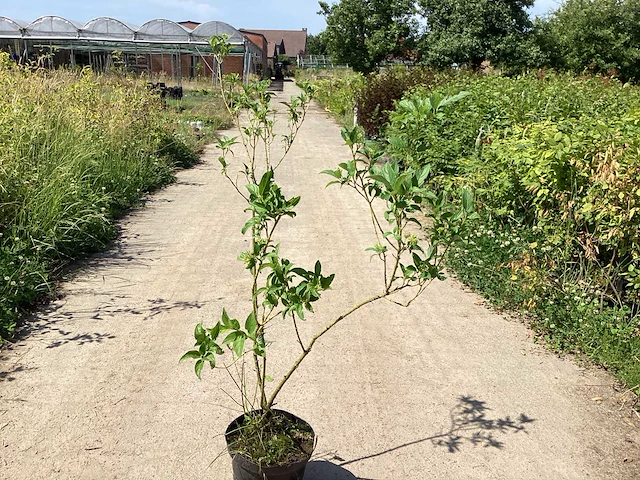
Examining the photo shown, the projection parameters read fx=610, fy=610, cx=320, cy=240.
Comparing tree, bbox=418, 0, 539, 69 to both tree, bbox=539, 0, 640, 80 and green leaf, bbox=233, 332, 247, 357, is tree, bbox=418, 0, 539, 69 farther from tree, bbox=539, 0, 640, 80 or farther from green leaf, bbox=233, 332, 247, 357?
green leaf, bbox=233, 332, 247, 357

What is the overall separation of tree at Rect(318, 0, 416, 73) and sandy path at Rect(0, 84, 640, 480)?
26944mm

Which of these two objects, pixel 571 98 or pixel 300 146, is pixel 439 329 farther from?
pixel 300 146

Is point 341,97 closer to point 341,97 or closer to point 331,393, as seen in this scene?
point 341,97

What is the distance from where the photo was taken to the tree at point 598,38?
29.7 m

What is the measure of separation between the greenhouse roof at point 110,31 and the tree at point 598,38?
52.9 ft

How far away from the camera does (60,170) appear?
6359 millimetres

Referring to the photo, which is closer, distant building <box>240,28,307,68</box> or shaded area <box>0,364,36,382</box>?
shaded area <box>0,364,36,382</box>

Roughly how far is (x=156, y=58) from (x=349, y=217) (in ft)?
104

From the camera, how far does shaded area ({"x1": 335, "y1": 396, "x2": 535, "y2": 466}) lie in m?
3.32

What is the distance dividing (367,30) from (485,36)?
5841 mm

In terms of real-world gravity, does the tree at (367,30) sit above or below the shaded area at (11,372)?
above

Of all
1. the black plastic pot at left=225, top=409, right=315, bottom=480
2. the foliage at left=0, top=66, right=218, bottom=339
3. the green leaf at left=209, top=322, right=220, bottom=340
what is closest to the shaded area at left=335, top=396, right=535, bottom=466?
the black plastic pot at left=225, top=409, right=315, bottom=480

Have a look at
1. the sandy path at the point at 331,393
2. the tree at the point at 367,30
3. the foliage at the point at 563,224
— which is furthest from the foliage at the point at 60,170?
the tree at the point at 367,30

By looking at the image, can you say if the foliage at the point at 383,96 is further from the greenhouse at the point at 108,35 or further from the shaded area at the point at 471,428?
the greenhouse at the point at 108,35
